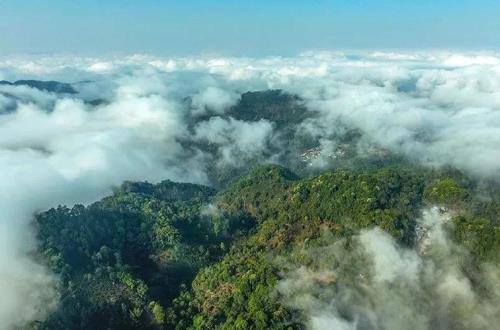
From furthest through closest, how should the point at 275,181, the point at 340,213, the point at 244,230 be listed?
the point at 275,181
the point at 244,230
the point at 340,213

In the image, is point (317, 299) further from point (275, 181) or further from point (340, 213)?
point (275, 181)

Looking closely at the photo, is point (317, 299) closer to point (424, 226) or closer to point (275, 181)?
point (424, 226)

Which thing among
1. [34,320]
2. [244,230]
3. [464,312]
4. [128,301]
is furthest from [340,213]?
[34,320]

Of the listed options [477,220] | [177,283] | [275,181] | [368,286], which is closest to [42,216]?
[177,283]

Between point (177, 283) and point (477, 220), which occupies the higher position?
point (477, 220)

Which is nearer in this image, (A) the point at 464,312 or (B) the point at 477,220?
(A) the point at 464,312

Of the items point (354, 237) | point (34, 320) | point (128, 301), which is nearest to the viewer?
point (34, 320)
